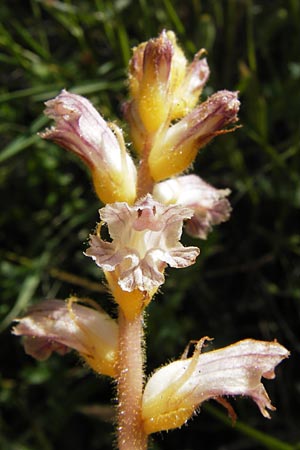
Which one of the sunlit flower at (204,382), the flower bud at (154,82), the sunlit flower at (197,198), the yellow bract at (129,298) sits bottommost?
the sunlit flower at (204,382)

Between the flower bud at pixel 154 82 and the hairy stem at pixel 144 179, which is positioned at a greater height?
the flower bud at pixel 154 82

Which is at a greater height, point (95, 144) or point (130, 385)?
point (95, 144)

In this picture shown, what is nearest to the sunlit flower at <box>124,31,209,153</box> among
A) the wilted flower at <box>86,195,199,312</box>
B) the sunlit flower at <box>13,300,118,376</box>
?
the wilted flower at <box>86,195,199,312</box>

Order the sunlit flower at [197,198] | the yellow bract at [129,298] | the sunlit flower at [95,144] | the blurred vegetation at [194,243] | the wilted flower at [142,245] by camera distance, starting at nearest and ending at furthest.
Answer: the wilted flower at [142,245]
the yellow bract at [129,298]
the sunlit flower at [95,144]
the sunlit flower at [197,198]
the blurred vegetation at [194,243]

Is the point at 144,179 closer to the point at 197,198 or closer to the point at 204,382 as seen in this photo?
the point at 197,198

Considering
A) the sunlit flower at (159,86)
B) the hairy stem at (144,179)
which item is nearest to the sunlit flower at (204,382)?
the hairy stem at (144,179)

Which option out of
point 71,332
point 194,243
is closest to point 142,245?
point 71,332

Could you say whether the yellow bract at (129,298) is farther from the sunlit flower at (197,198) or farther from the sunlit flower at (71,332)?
the sunlit flower at (197,198)

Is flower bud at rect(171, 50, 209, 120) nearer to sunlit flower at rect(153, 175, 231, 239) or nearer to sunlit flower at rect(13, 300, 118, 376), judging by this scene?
sunlit flower at rect(153, 175, 231, 239)
